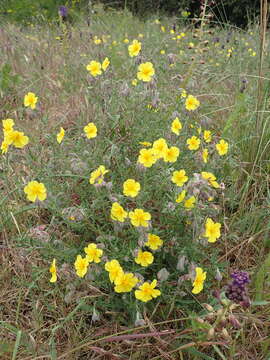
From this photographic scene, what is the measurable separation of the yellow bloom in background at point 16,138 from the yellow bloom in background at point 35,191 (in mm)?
321

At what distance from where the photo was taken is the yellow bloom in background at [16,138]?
184cm

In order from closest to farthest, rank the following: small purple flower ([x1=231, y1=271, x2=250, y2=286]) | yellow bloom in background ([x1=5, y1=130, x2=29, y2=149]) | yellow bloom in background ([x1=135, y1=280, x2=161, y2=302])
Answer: small purple flower ([x1=231, y1=271, x2=250, y2=286]) → yellow bloom in background ([x1=135, y1=280, x2=161, y2=302]) → yellow bloom in background ([x1=5, y1=130, x2=29, y2=149])

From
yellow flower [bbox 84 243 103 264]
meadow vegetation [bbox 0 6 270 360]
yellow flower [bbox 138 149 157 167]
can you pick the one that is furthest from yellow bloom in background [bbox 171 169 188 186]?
yellow flower [bbox 84 243 103 264]

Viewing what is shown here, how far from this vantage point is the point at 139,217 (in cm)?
153

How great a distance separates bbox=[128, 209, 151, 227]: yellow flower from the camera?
4.99ft

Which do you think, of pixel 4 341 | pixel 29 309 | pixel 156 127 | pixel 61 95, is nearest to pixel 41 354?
pixel 4 341

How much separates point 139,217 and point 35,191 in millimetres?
487

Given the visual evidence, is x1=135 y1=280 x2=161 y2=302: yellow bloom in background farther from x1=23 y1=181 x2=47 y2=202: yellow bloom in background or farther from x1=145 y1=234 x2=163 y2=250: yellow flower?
x1=23 y1=181 x2=47 y2=202: yellow bloom in background

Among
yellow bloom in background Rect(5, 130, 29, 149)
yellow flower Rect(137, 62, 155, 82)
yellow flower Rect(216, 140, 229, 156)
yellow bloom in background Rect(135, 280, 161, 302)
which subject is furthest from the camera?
yellow flower Rect(137, 62, 155, 82)

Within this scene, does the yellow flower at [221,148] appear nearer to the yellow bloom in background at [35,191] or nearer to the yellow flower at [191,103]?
the yellow flower at [191,103]

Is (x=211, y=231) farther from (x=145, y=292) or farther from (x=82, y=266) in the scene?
(x=82, y=266)

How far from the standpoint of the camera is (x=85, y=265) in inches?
59.9

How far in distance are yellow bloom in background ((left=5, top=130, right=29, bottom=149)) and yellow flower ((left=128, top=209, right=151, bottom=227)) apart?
711 mm

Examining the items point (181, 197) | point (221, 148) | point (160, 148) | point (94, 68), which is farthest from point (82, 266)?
point (94, 68)
